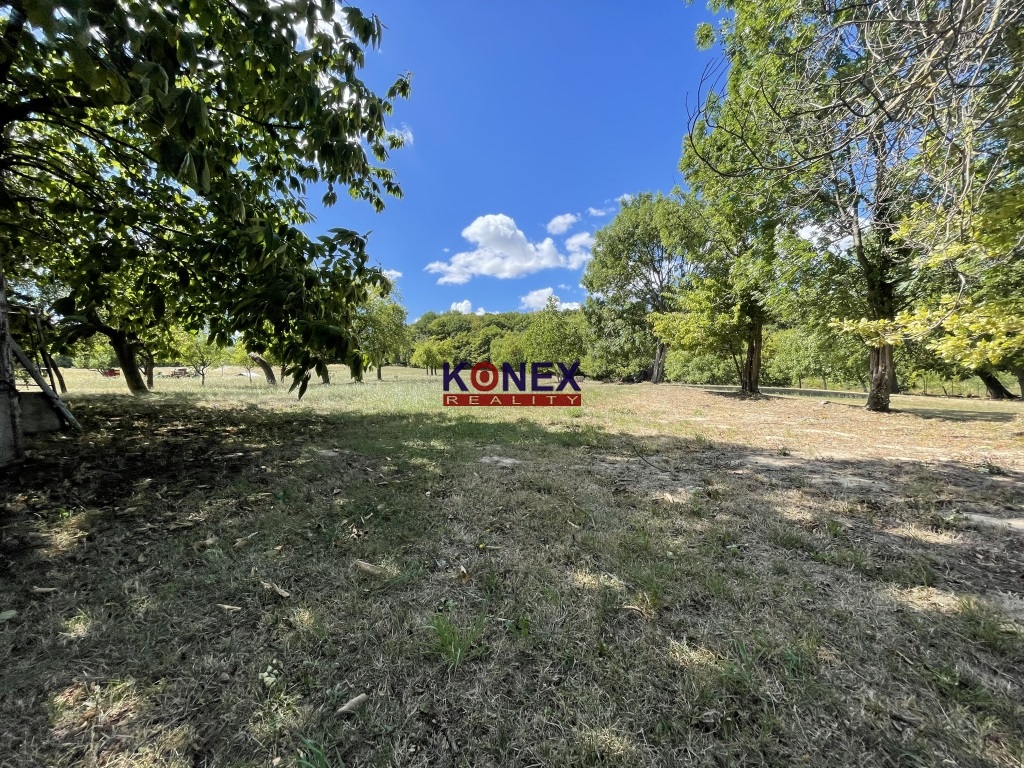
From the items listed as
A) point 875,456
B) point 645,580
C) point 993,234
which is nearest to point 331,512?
point 645,580

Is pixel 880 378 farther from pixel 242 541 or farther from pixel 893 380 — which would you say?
pixel 893 380

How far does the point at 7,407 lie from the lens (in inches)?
132

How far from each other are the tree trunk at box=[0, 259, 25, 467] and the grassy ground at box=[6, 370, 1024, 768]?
310mm

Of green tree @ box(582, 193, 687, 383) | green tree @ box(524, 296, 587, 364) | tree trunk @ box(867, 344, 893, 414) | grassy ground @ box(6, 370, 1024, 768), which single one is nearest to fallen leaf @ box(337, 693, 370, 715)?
grassy ground @ box(6, 370, 1024, 768)

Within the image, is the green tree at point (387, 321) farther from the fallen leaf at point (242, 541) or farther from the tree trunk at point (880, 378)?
the tree trunk at point (880, 378)

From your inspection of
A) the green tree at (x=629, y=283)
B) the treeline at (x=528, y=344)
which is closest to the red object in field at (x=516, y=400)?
the green tree at (x=629, y=283)

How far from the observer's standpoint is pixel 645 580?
2.16 meters

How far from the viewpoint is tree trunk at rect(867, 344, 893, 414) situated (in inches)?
365

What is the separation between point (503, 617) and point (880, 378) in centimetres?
1211

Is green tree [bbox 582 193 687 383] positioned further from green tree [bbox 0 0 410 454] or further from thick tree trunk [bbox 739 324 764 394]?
green tree [bbox 0 0 410 454]

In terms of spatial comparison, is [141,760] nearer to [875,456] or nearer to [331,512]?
[331,512]

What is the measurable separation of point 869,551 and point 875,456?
133 inches

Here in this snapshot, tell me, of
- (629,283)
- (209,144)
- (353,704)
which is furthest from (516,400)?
(629,283)

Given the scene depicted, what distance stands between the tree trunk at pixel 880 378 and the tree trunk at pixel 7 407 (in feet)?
48.6
